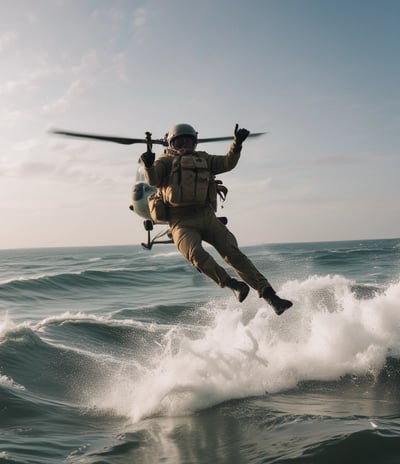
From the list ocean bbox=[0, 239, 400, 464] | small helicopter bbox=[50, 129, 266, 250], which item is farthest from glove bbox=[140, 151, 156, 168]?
ocean bbox=[0, 239, 400, 464]

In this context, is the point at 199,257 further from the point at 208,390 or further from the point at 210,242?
the point at 208,390

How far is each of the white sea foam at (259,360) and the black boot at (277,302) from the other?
2.01 m

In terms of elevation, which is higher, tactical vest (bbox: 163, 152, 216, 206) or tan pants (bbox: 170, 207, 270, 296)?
tactical vest (bbox: 163, 152, 216, 206)

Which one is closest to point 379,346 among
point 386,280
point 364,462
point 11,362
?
point 364,462

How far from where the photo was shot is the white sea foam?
8773 millimetres

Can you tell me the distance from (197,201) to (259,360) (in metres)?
3.18

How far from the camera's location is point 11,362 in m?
12.8

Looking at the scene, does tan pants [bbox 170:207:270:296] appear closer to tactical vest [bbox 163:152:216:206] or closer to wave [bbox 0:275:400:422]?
tactical vest [bbox 163:152:216:206]

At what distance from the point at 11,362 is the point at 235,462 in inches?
347

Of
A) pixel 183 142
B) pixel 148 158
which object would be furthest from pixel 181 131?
pixel 148 158

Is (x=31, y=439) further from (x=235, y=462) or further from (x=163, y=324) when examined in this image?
(x=163, y=324)

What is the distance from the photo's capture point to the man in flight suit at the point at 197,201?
7309 millimetres

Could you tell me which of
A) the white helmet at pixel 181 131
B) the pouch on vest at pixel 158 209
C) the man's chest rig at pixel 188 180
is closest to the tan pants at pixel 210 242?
the pouch on vest at pixel 158 209

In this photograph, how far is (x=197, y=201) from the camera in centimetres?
759
